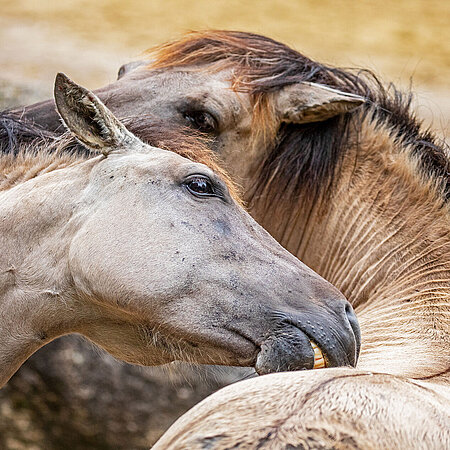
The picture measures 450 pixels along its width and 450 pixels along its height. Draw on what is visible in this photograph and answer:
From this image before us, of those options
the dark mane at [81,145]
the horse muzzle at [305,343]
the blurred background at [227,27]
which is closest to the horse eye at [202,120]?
the dark mane at [81,145]

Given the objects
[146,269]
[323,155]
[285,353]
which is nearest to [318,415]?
[285,353]

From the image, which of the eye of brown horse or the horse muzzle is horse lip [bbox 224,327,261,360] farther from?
the eye of brown horse

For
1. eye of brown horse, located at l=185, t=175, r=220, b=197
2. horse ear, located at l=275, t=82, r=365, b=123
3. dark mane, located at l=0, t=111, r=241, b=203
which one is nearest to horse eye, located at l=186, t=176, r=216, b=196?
eye of brown horse, located at l=185, t=175, r=220, b=197

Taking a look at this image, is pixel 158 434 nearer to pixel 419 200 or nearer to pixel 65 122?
pixel 419 200

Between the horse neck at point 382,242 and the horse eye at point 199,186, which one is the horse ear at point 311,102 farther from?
the horse eye at point 199,186

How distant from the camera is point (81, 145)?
2936mm

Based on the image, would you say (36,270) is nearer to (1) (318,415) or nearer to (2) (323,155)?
(1) (318,415)

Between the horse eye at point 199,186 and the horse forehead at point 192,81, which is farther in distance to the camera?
the horse forehead at point 192,81

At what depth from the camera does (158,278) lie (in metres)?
2.45

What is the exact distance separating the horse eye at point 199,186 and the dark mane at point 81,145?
0.22 metres

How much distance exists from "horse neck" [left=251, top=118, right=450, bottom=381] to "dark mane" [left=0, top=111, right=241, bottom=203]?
2.02ft

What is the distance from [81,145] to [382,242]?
1274 millimetres

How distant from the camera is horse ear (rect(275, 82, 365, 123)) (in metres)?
3.57

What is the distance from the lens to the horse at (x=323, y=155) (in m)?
3.26
